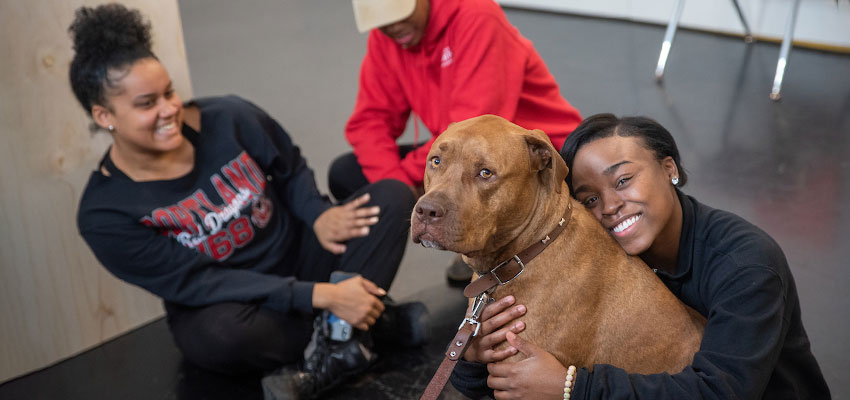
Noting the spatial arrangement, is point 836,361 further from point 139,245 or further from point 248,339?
point 139,245

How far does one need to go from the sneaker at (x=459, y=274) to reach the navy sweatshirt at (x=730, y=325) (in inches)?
59.9

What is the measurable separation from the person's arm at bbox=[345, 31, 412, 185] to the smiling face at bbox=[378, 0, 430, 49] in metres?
0.25

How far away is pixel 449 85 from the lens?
2.96 metres

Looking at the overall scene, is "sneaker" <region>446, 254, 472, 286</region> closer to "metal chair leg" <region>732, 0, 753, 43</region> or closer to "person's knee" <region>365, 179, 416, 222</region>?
"person's knee" <region>365, 179, 416, 222</region>

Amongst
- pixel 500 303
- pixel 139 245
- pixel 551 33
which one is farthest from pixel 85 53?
pixel 551 33

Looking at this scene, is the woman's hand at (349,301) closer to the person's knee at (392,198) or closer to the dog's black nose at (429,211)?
the person's knee at (392,198)

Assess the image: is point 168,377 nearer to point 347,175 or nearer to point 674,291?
point 347,175

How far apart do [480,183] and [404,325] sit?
1302 mm

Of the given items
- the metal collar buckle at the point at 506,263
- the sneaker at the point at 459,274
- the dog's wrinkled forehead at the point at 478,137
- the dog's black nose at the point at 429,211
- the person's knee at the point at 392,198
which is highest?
the dog's wrinkled forehead at the point at 478,137

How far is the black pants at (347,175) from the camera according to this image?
11.0 feet

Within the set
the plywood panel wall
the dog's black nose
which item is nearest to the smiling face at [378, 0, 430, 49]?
the plywood panel wall

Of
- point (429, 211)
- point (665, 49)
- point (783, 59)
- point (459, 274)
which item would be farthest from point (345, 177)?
point (783, 59)

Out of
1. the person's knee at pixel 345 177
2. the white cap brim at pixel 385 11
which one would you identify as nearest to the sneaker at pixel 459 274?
the person's knee at pixel 345 177

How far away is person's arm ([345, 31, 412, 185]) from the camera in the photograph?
3174 millimetres
